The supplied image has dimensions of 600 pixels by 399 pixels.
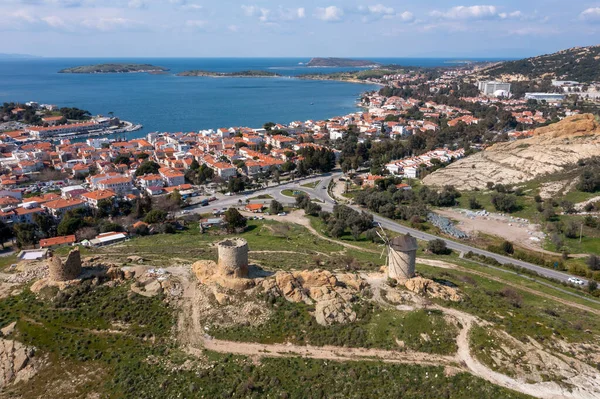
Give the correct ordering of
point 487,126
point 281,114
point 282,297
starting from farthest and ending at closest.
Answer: point 281,114
point 487,126
point 282,297

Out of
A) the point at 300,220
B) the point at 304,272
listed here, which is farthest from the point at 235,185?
the point at 304,272

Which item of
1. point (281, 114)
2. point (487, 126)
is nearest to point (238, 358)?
point (487, 126)

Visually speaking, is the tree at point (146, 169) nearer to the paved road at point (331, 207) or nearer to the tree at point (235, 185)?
the tree at point (235, 185)

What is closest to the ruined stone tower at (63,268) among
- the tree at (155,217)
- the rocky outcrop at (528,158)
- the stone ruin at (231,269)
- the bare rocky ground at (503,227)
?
the stone ruin at (231,269)

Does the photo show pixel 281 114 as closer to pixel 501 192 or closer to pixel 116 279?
pixel 501 192

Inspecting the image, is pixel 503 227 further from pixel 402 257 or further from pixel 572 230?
pixel 402 257

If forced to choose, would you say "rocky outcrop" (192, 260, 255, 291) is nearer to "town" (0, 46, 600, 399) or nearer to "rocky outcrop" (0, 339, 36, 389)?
"town" (0, 46, 600, 399)
